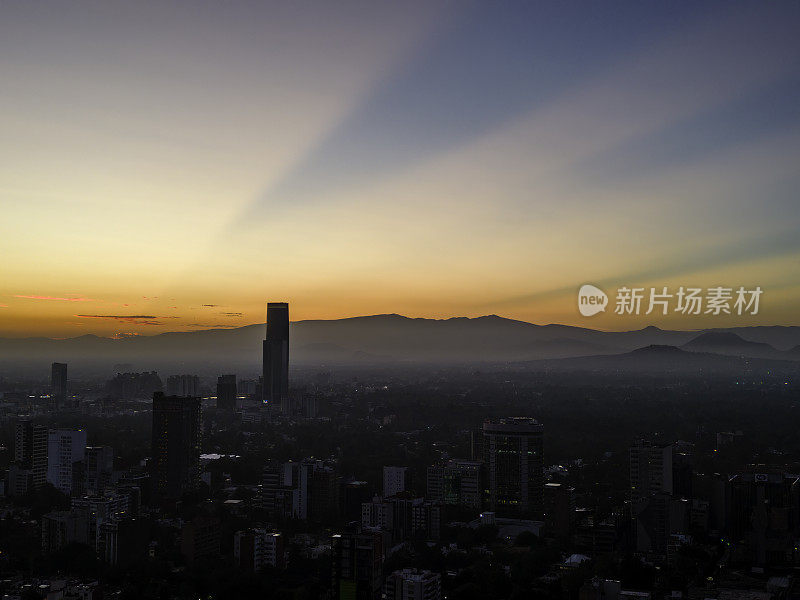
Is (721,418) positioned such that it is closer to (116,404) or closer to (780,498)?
(780,498)

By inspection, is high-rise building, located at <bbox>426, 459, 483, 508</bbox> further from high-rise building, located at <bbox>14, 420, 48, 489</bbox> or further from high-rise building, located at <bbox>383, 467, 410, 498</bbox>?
high-rise building, located at <bbox>14, 420, 48, 489</bbox>

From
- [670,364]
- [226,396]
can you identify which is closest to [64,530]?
[226,396]

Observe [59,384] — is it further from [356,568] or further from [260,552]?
[356,568]

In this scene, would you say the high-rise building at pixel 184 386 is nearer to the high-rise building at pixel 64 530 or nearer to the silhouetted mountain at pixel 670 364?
the high-rise building at pixel 64 530

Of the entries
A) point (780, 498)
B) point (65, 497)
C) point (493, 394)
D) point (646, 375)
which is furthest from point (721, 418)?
point (646, 375)

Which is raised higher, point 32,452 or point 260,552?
point 32,452

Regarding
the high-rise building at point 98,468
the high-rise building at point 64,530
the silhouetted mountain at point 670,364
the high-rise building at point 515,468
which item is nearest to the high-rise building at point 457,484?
the high-rise building at point 515,468
